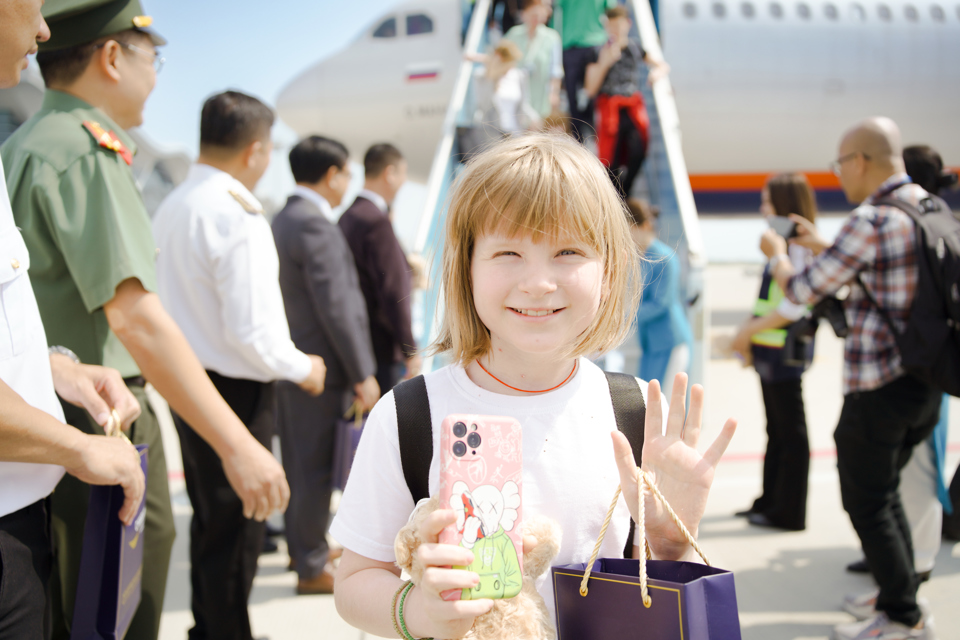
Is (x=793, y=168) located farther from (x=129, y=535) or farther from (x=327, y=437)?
(x=129, y=535)

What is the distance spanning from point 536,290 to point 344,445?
2.26 m

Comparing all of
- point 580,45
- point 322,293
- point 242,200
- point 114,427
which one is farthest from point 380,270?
point 580,45

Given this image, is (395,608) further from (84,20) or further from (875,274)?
(875,274)

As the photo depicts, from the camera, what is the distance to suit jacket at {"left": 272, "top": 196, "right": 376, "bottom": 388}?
2963mm

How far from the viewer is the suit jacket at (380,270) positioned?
3.55 meters

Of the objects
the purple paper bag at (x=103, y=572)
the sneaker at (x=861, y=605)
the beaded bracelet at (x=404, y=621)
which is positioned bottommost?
the sneaker at (x=861, y=605)

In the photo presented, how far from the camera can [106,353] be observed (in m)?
1.65

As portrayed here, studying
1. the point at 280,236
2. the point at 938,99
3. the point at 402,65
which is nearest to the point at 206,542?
the point at 280,236

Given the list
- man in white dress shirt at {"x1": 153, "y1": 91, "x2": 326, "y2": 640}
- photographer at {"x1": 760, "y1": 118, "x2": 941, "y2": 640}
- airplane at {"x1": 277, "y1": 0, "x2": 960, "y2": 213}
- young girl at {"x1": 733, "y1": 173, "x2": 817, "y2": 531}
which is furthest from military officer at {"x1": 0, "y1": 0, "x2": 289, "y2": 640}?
airplane at {"x1": 277, "y1": 0, "x2": 960, "y2": 213}

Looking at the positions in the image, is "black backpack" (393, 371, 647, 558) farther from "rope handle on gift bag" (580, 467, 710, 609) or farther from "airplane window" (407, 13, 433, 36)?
"airplane window" (407, 13, 433, 36)

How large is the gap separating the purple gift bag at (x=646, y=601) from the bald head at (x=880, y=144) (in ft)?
7.81

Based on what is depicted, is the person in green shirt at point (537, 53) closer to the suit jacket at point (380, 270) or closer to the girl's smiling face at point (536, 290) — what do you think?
the suit jacket at point (380, 270)

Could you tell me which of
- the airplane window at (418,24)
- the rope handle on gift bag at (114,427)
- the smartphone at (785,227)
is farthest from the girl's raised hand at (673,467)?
the airplane window at (418,24)

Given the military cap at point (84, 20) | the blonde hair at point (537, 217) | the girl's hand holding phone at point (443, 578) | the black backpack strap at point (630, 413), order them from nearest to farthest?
the girl's hand holding phone at point (443, 578) < the blonde hair at point (537, 217) < the black backpack strap at point (630, 413) < the military cap at point (84, 20)
